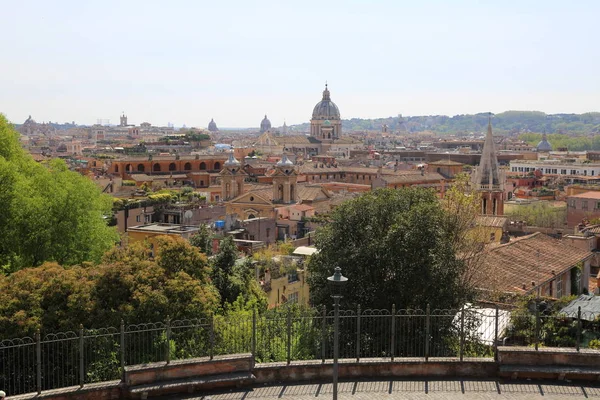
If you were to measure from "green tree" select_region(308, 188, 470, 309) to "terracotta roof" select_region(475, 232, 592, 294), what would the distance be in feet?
13.8

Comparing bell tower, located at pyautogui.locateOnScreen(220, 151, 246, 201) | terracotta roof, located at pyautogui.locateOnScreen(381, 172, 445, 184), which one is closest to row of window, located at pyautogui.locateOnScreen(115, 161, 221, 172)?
terracotta roof, located at pyautogui.locateOnScreen(381, 172, 445, 184)

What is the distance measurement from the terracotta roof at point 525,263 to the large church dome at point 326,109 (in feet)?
465

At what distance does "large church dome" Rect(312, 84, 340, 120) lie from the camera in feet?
561

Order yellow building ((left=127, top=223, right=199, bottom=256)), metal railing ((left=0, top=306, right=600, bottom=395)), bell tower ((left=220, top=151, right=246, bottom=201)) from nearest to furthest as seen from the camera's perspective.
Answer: metal railing ((left=0, top=306, right=600, bottom=395)), yellow building ((left=127, top=223, right=199, bottom=256)), bell tower ((left=220, top=151, right=246, bottom=201))

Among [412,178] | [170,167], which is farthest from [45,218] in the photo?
[170,167]

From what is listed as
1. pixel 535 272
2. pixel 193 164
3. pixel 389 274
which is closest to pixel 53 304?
pixel 389 274

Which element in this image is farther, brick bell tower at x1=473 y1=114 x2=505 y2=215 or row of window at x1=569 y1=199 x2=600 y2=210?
row of window at x1=569 y1=199 x2=600 y2=210

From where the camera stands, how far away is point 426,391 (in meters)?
12.2

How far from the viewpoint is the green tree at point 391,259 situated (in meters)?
17.5

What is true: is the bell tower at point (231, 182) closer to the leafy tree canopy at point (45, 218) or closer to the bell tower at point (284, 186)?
the bell tower at point (284, 186)

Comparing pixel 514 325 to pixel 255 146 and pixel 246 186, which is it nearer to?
pixel 246 186

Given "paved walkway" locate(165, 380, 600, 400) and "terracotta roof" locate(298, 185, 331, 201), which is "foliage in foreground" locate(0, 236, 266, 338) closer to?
"paved walkway" locate(165, 380, 600, 400)

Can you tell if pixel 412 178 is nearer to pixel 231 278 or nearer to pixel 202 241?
pixel 202 241

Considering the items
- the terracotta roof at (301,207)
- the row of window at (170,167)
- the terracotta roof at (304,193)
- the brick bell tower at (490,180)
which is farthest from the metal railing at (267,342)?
the row of window at (170,167)
